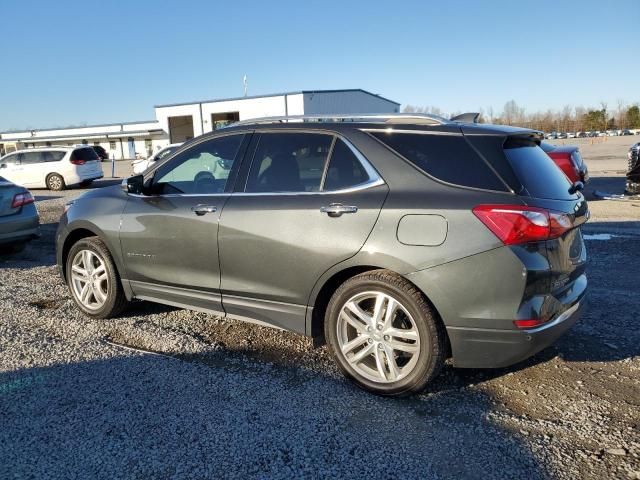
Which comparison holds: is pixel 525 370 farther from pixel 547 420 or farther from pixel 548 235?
pixel 548 235

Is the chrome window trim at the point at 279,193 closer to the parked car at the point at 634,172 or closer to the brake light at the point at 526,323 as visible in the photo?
the brake light at the point at 526,323

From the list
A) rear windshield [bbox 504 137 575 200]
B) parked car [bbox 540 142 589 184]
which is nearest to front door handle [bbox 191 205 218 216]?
rear windshield [bbox 504 137 575 200]

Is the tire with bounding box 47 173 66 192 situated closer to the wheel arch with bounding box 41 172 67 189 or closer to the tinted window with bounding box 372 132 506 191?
the wheel arch with bounding box 41 172 67 189

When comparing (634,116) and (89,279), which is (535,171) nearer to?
(89,279)

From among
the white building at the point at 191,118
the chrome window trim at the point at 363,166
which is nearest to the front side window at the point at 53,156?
the white building at the point at 191,118

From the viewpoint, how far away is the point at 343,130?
11.3ft

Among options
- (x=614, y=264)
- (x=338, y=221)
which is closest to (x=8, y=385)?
(x=338, y=221)

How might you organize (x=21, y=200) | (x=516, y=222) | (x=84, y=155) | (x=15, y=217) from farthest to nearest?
(x=84, y=155) < (x=21, y=200) < (x=15, y=217) < (x=516, y=222)

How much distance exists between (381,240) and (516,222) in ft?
2.55

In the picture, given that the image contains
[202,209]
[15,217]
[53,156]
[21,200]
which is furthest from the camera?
[53,156]

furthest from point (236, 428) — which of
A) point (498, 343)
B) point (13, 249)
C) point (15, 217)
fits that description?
point (13, 249)

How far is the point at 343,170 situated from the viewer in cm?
336

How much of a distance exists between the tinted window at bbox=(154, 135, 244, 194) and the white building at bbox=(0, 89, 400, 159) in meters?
25.9

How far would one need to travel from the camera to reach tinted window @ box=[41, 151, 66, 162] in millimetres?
19625
